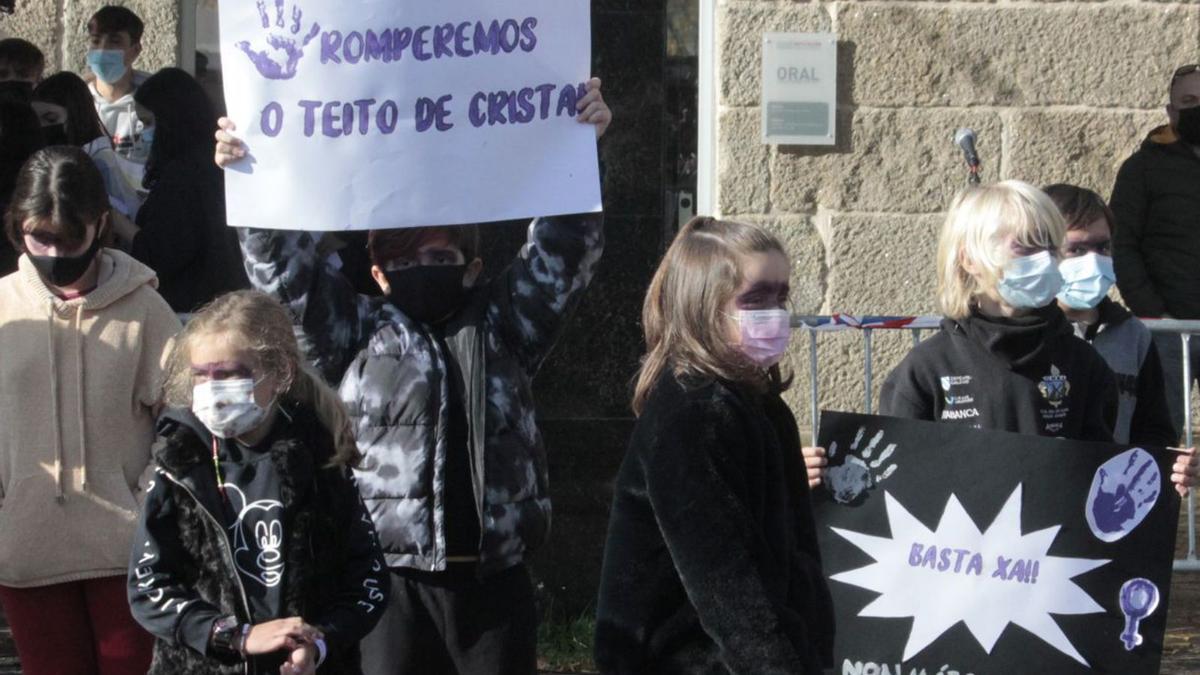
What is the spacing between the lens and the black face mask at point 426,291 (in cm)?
411

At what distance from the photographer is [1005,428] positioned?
13.7 ft

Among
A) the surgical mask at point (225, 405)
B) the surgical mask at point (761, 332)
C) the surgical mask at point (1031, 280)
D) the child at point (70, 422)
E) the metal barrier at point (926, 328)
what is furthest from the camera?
the metal barrier at point (926, 328)

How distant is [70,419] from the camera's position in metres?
4.60

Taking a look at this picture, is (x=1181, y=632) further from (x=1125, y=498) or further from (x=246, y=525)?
(x=246, y=525)

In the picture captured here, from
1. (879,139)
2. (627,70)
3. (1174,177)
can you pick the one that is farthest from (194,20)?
(1174,177)

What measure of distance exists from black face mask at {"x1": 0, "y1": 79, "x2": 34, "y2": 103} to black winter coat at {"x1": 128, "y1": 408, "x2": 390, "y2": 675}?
3.29 m

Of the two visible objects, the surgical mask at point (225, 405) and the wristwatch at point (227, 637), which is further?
the surgical mask at point (225, 405)

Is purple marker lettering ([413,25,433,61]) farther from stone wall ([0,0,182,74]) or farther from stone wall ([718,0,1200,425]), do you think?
stone wall ([0,0,182,74])

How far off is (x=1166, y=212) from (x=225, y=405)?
4100 millimetres

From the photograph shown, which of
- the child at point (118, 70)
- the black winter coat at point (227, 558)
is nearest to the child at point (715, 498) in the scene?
the black winter coat at point (227, 558)

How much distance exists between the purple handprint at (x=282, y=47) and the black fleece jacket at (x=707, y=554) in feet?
4.73

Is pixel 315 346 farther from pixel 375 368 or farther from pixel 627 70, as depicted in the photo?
pixel 627 70

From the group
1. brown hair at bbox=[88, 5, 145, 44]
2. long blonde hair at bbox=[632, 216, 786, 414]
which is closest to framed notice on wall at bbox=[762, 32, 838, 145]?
brown hair at bbox=[88, 5, 145, 44]

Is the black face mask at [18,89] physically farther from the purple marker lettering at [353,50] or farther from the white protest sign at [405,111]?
the purple marker lettering at [353,50]
